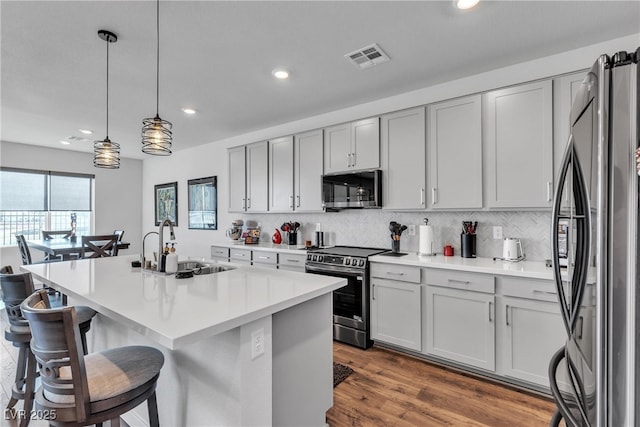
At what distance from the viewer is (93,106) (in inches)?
149

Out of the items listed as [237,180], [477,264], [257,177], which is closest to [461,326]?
[477,264]

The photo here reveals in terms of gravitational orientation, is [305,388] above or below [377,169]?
below

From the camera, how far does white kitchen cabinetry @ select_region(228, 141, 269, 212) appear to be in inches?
177

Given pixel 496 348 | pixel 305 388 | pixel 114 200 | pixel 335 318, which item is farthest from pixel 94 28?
pixel 114 200

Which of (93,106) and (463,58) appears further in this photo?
(93,106)

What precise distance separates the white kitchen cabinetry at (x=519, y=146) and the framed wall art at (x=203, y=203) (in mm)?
4443

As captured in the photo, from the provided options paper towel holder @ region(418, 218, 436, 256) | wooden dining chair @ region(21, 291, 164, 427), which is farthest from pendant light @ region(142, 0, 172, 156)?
paper towel holder @ region(418, 218, 436, 256)

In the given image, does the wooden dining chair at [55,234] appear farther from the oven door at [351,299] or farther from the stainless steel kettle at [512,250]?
the stainless steel kettle at [512,250]

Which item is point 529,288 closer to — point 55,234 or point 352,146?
point 352,146

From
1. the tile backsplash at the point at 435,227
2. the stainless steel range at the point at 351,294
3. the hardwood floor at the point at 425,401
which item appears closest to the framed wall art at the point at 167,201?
the tile backsplash at the point at 435,227

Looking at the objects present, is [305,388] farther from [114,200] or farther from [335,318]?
[114,200]

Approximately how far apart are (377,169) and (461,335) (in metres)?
1.77

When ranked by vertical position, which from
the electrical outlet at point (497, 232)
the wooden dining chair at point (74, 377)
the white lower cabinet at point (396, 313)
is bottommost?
the white lower cabinet at point (396, 313)

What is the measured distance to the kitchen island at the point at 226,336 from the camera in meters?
1.30
